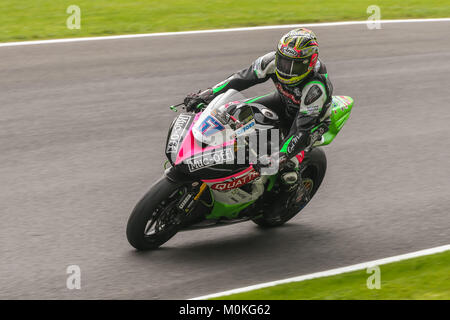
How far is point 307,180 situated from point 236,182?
116cm

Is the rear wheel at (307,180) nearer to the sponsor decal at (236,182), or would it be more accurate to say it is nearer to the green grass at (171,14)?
the sponsor decal at (236,182)

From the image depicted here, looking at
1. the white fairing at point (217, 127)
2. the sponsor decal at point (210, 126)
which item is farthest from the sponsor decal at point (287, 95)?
the sponsor decal at point (210, 126)

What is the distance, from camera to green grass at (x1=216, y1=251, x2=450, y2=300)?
549 cm

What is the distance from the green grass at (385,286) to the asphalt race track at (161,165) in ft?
1.20

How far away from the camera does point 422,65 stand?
12.8 metres

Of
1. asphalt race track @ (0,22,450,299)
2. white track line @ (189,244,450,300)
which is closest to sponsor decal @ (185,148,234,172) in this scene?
asphalt race track @ (0,22,450,299)

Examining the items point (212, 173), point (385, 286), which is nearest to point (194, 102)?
point (212, 173)

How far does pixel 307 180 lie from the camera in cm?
723

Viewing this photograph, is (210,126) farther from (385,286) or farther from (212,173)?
(385,286)

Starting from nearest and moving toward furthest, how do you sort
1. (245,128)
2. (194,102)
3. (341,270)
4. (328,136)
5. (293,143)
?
(245,128)
(293,143)
(341,270)
(194,102)
(328,136)

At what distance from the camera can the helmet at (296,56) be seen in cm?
617

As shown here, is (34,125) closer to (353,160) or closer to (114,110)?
(114,110)

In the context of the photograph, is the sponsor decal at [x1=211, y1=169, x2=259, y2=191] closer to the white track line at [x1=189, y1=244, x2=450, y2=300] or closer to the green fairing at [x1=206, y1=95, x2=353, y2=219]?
the green fairing at [x1=206, y1=95, x2=353, y2=219]
